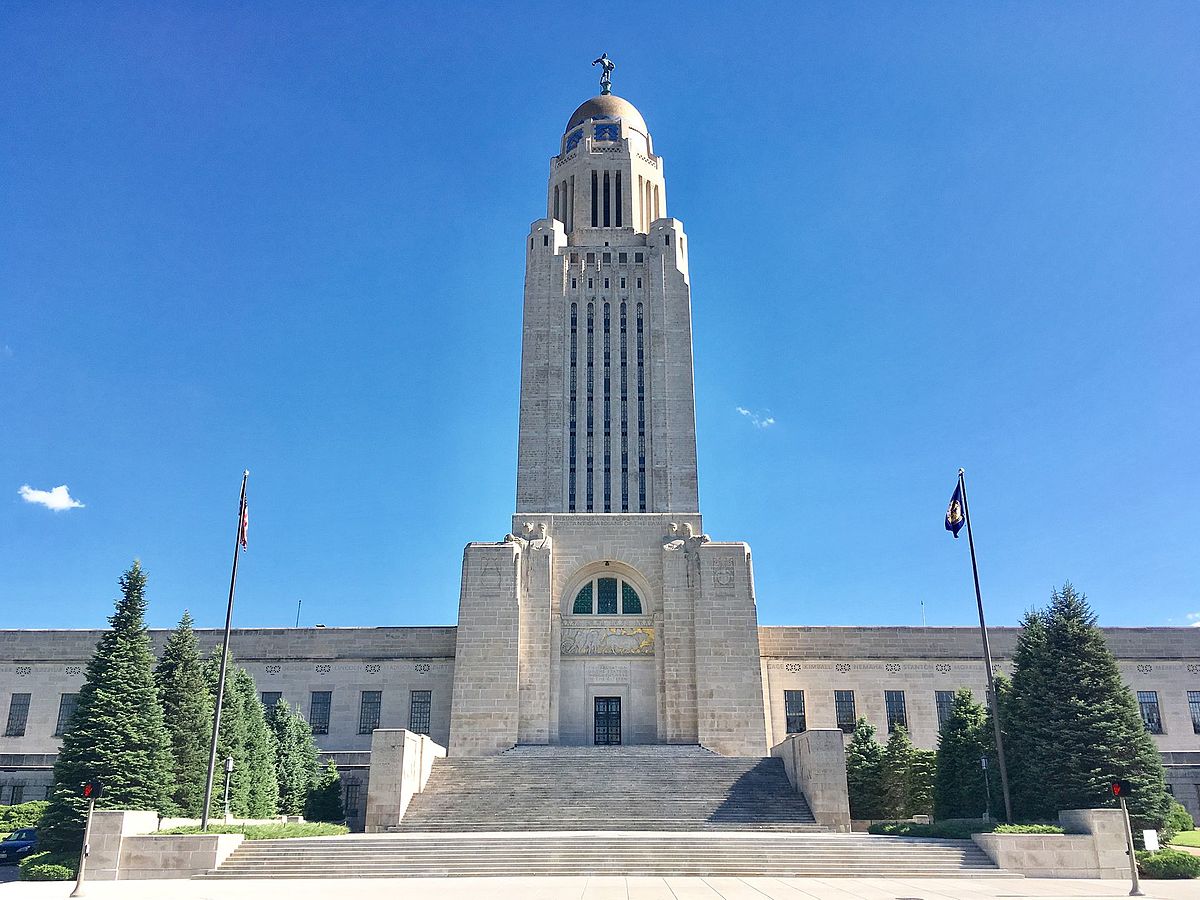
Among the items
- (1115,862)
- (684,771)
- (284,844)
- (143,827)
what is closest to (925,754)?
(684,771)

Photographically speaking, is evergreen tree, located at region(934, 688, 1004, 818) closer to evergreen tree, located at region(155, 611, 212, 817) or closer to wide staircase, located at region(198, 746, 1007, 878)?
wide staircase, located at region(198, 746, 1007, 878)

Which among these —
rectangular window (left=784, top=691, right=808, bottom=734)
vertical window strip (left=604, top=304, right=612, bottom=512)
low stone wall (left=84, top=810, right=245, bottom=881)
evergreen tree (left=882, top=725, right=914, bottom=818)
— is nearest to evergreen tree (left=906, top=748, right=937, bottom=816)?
evergreen tree (left=882, top=725, right=914, bottom=818)

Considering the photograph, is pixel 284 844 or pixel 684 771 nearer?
pixel 284 844

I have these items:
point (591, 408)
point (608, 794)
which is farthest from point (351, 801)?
point (591, 408)

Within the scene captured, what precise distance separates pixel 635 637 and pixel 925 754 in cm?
1186

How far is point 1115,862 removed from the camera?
21188 mm

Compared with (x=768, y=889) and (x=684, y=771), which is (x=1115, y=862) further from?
(x=684, y=771)

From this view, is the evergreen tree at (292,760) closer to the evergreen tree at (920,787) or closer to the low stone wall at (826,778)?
the low stone wall at (826,778)

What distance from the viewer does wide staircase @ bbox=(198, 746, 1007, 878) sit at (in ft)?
68.9

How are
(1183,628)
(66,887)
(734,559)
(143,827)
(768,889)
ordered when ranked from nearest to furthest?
(768,889)
(66,887)
(143,827)
(734,559)
(1183,628)

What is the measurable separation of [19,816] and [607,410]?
88.6 ft

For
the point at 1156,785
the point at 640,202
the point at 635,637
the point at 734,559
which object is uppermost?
the point at 640,202

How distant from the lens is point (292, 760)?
31.8 m

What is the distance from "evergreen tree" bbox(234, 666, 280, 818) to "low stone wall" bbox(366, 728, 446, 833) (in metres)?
3.75
